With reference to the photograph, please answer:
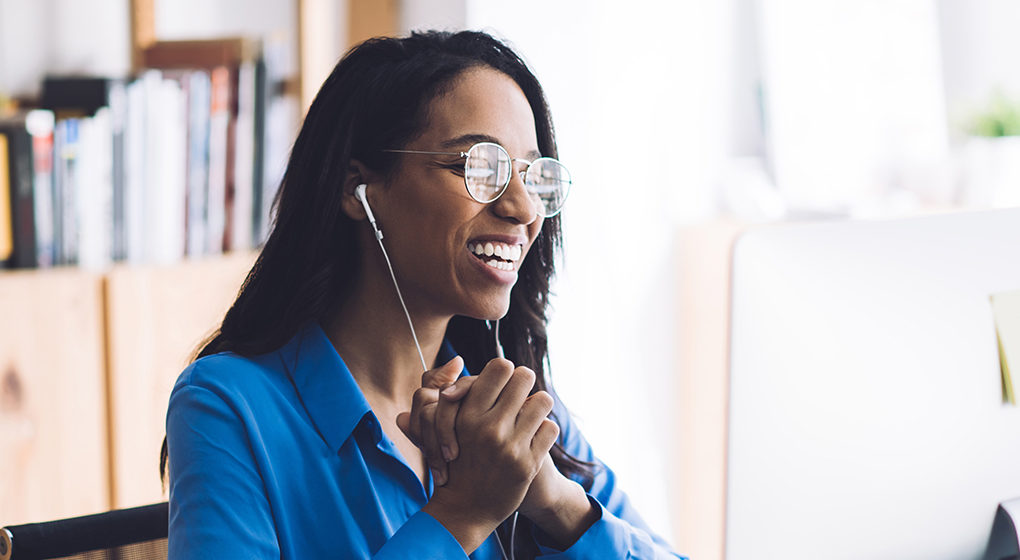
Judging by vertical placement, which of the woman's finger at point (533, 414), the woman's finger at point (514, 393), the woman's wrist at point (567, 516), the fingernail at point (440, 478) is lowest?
the woman's wrist at point (567, 516)

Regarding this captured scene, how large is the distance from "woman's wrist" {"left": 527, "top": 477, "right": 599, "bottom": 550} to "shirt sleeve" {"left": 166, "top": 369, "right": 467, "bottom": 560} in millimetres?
188

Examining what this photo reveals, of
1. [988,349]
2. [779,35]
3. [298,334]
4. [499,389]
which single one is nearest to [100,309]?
[298,334]

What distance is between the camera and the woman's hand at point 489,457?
925mm

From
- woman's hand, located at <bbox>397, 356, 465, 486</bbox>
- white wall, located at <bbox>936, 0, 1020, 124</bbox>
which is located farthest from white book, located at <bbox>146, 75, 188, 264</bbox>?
white wall, located at <bbox>936, 0, 1020, 124</bbox>

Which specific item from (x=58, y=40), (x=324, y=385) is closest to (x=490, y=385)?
(x=324, y=385)

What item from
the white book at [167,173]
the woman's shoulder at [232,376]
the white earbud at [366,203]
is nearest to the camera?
the woman's shoulder at [232,376]

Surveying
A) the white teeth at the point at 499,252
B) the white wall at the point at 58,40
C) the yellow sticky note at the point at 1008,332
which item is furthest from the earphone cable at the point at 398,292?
the white wall at the point at 58,40

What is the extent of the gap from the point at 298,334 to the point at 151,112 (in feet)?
3.68

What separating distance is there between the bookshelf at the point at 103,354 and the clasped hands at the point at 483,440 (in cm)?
123

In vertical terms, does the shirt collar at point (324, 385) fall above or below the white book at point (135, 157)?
below

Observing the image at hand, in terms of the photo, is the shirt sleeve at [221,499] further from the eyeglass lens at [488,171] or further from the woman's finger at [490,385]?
the eyeglass lens at [488,171]

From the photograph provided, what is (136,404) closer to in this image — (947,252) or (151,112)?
(151,112)

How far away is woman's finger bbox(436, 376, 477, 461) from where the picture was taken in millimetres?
937

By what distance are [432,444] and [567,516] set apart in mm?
225
